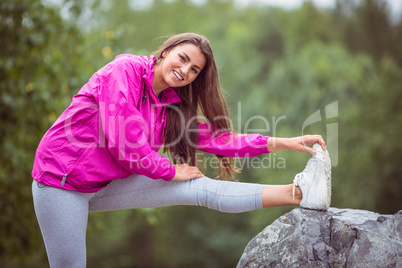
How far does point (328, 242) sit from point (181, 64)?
3.73ft

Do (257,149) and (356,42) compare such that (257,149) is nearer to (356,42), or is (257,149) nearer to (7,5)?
(7,5)

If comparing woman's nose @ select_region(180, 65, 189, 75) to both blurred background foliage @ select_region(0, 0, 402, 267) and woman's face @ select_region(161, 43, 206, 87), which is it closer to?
woman's face @ select_region(161, 43, 206, 87)

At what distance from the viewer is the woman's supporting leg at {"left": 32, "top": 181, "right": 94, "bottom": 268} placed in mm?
1959

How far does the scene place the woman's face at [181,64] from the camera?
225cm

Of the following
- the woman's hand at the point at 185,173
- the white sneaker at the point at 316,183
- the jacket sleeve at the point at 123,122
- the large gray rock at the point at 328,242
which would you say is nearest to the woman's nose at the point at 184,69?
the jacket sleeve at the point at 123,122

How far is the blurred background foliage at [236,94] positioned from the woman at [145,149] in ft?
7.23

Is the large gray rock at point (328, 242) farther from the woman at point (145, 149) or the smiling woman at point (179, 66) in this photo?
the smiling woman at point (179, 66)

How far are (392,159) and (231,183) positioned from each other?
11.1 metres

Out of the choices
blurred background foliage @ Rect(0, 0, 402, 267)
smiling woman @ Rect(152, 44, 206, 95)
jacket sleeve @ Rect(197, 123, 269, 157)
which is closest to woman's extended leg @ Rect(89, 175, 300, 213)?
jacket sleeve @ Rect(197, 123, 269, 157)

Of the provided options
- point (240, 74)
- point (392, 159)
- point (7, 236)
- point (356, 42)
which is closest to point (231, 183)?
point (7, 236)

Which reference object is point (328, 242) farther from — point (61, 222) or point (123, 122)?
point (61, 222)

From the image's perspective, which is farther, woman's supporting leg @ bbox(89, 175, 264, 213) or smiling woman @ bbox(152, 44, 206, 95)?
smiling woman @ bbox(152, 44, 206, 95)

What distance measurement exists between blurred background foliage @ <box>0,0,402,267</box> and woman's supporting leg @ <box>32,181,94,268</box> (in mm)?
2294

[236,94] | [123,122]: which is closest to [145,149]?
[123,122]
